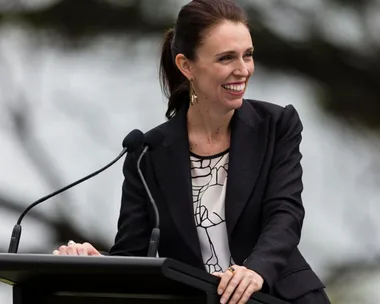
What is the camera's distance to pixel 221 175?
17.4 ft

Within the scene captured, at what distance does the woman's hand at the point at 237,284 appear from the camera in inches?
185

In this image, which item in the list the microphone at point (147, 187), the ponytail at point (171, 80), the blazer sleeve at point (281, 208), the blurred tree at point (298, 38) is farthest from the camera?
the blurred tree at point (298, 38)

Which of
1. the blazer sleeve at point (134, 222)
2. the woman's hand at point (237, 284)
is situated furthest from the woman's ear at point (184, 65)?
the woman's hand at point (237, 284)

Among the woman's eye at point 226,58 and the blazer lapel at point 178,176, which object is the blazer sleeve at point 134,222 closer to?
the blazer lapel at point 178,176

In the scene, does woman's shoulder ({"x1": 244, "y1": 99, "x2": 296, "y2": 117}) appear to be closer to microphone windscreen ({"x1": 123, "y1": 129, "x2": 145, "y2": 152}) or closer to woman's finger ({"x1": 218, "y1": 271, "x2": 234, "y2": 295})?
microphone windscreen ({"x1": 123, "y1": 129, "x2": 145, "y2": 152})

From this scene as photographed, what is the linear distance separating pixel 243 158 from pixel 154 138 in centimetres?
25

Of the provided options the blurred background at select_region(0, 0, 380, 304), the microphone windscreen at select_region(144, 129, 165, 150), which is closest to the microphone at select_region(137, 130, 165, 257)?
the microphone windscreen at select_region(144, 129, 165, 150)

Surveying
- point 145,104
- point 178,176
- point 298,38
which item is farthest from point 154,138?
point 145,104

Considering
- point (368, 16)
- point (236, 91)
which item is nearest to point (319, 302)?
point (236, 91)

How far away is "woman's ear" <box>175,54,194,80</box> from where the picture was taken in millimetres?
5434

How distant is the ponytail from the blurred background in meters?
4.57

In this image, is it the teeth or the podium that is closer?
the podium

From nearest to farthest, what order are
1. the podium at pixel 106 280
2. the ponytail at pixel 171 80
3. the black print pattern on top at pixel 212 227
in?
the podium at pixel 106 280 < the black print pattern on top at pixel 212 227 < the ponytail at pixel 171 80

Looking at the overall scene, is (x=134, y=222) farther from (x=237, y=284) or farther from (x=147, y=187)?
(x=237, y=284)
